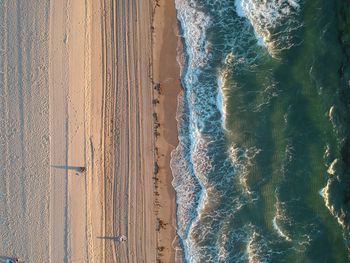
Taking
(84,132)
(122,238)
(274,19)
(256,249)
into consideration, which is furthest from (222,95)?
(122,238)

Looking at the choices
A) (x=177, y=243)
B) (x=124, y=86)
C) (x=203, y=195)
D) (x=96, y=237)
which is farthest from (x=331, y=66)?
(x=96, y=237)

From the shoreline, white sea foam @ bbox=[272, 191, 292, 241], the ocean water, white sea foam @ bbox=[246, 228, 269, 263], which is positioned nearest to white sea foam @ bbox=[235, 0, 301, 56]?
the ocean water

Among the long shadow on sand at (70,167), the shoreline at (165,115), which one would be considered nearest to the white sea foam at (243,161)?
the shoreline at (165,115)

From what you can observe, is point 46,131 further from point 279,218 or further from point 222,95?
point 279,218

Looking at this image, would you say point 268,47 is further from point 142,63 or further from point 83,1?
point 83,1

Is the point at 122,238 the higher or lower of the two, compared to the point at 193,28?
lower

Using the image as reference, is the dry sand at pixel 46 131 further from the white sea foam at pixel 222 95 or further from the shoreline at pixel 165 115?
the white sea foam at pixel 222 95

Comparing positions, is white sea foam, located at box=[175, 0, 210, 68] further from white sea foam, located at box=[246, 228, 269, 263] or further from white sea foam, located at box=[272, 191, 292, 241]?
white sea foam, located at box=[246, 228, 269, 263]
